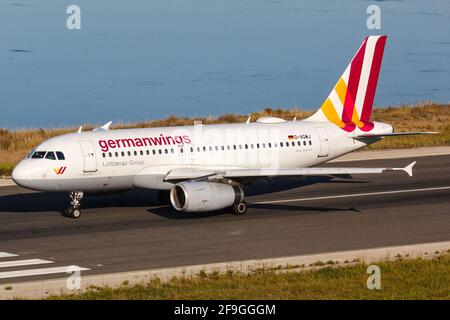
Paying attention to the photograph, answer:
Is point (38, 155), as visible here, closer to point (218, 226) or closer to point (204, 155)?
point (204, 155)

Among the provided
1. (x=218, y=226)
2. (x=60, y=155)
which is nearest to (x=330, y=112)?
(x=218, y=226)

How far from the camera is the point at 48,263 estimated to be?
124 feet

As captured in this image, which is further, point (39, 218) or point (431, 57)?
point (431, 57)

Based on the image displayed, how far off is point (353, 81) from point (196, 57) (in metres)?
80.9

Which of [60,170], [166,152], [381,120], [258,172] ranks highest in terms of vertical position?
[381,120]

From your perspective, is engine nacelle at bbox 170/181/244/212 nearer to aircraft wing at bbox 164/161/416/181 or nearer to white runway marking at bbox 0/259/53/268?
aircraft wing at bbox 164/161/416/181

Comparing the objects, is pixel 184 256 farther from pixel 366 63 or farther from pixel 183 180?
pixel 366 63

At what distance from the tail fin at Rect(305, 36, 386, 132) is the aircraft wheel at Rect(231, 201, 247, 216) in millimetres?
8167

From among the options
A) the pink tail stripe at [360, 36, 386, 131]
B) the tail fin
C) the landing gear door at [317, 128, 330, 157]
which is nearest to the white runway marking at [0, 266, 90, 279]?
the landing gear door at [317, 128, 330, 157]

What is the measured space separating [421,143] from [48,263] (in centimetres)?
3831

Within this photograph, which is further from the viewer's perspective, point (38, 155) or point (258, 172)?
point (258, 172)

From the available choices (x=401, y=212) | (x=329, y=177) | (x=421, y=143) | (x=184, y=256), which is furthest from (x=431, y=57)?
(x=184, y=256)

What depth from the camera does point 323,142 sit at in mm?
51594
